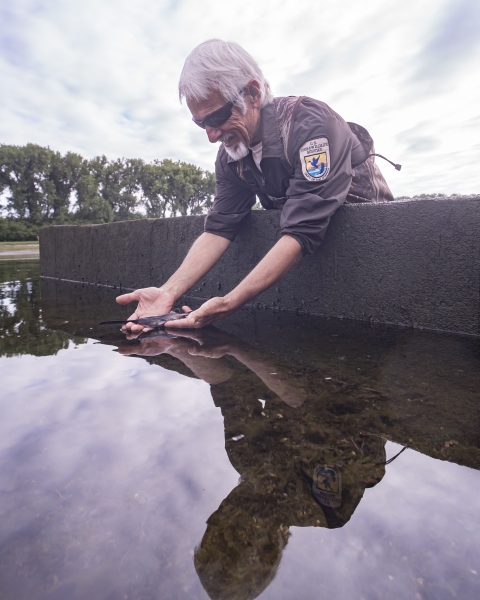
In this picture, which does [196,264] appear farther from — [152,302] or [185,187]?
[185,187]

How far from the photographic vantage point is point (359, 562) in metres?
0.64

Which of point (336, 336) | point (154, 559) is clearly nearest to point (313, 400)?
point (154, 559)

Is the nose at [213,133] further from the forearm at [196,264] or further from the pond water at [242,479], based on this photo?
the pond water at [242,479]

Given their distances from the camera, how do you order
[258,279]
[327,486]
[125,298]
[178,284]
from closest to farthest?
[327,486]
[258,279]
[125,298]
[178,284]

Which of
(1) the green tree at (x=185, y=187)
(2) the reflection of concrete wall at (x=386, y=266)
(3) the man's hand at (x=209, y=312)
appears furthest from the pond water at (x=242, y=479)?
(1) the green tree at (x=185, y=187)

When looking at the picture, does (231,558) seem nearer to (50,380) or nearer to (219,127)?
(50,380)

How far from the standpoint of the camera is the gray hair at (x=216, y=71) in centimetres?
210

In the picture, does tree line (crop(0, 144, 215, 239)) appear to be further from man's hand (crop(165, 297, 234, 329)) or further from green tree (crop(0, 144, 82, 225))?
man's hand (crop(165, 297, 234, 329))

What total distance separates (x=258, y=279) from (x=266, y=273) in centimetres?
5

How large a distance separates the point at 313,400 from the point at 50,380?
945 mm

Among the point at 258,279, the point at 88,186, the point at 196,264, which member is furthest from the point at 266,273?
the point at 88,186

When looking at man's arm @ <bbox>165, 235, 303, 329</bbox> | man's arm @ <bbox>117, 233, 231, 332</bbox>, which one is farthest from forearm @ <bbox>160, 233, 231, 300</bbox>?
man's arm @ <bbox>165, 235, 303, 329</bbox>

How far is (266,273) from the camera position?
6.60 feet

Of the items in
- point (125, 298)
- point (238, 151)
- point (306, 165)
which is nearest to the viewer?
point (306, 165)
